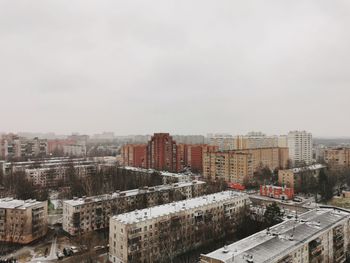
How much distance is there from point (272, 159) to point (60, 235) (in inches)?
1188

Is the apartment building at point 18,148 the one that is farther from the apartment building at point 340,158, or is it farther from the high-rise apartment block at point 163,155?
the apartment building at point 340,158

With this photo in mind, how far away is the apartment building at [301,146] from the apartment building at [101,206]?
31024mm

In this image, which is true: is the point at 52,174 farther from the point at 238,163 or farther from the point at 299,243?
the point at 299,243

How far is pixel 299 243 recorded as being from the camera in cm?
1039

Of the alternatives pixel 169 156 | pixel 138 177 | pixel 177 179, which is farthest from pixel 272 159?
pixel 138 177

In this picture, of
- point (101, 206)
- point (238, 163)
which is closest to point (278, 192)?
point (238, 163)

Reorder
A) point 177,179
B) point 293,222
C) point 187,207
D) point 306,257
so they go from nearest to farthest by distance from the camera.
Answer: point 306,257, point 293,222, point 187,207, point 177,179

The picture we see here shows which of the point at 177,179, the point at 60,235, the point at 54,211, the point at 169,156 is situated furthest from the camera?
the point at 169,156

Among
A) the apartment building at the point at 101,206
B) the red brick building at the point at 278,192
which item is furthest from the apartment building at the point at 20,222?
the red brick building at the point at 278,192

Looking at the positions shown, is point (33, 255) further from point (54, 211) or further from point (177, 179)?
point (177, 179)

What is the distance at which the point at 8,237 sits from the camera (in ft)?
50.3

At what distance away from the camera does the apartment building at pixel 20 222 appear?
15188 mm

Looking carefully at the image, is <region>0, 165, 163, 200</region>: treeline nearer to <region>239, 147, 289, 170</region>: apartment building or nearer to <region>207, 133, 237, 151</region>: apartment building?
<region>239, 147, 289, 170</region>: apartment building

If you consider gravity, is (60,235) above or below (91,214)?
below
